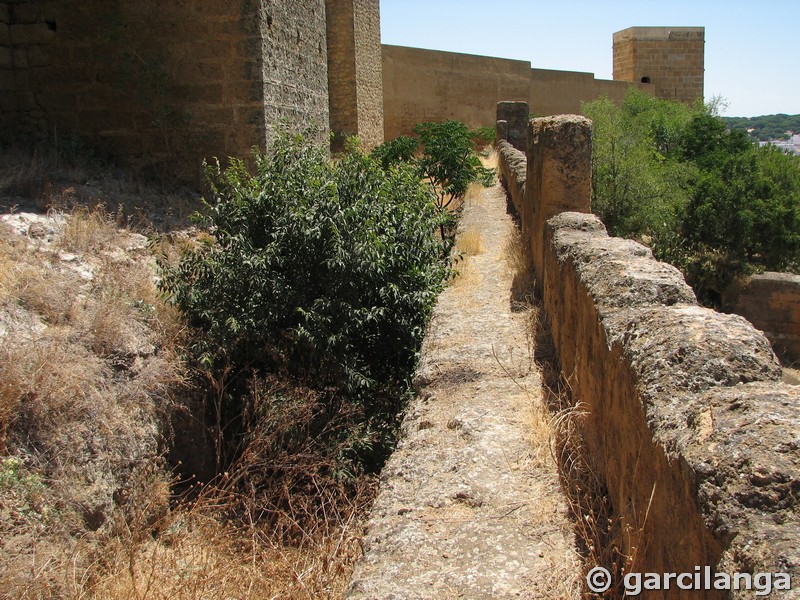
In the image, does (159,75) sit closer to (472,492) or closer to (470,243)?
(470,243)

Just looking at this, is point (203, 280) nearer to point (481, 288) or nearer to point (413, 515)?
point (481, 288)

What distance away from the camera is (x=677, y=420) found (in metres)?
2.06

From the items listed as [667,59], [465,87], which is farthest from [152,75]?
[667,59]

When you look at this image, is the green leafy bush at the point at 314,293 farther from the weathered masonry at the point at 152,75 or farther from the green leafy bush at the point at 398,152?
the green leafy bush at the point at 398,152

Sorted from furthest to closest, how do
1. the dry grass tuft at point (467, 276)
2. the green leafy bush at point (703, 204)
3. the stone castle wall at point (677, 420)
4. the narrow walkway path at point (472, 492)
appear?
the green leafy bush at point (703, 204)
the dry grass tuft at point (467, 276)
the narrow walkway path at point (472, 492)
the stone castle wall at point (677, 420)

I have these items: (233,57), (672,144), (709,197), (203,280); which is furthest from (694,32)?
(203,280)

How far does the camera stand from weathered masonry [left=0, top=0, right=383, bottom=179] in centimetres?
830

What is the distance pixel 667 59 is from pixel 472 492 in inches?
1328

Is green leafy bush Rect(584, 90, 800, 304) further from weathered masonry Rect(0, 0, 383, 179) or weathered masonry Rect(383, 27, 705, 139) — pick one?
weathered masonry Rect(383, 27, 705, 139)

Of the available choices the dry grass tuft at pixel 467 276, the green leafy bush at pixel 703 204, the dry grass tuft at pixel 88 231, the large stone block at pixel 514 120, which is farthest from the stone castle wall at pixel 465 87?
the dry grass tuft at pixel 88 231

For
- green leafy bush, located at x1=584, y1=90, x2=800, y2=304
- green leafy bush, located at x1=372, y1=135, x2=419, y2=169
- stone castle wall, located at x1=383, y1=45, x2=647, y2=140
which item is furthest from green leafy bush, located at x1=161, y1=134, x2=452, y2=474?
stone castle wall, located at x1=383, y1=45, x2=647, y2=140

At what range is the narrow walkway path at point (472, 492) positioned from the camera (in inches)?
105

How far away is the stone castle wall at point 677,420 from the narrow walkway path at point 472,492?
11.6 inches

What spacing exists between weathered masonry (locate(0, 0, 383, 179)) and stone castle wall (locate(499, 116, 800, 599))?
5691 mm
